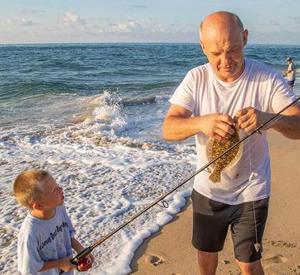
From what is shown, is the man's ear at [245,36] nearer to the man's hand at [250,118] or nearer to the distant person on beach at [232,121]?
the distant person on beach at [232,121]

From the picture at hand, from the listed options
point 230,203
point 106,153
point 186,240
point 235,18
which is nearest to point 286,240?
point 186,240

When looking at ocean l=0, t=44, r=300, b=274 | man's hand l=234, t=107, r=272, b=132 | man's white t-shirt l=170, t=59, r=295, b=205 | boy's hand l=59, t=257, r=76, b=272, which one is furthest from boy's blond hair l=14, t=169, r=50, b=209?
ocean l=0, t=44, r=300, b=274

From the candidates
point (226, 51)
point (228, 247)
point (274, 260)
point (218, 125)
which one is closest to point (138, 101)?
point (228, 247)

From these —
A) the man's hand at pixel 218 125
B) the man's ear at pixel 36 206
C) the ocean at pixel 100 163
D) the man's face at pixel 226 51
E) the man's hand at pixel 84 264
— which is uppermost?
the man's face at pixel 226 51

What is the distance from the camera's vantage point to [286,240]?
4336 mm

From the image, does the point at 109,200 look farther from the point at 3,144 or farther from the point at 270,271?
the point at 3,144

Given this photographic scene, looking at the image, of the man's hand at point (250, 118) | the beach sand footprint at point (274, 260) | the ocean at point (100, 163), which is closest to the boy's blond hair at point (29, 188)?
the man's hand at point (250, 118)

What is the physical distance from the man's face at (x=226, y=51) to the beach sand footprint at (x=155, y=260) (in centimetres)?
212

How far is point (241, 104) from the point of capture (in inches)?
101

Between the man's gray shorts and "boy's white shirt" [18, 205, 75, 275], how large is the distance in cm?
83

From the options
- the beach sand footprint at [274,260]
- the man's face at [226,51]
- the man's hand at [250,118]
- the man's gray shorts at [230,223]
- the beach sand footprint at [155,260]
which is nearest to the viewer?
the man's hand at [250,118]

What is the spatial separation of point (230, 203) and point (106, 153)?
541 cm

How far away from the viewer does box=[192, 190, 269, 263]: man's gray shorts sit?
2.72 metres

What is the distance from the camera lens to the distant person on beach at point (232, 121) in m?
2.39
